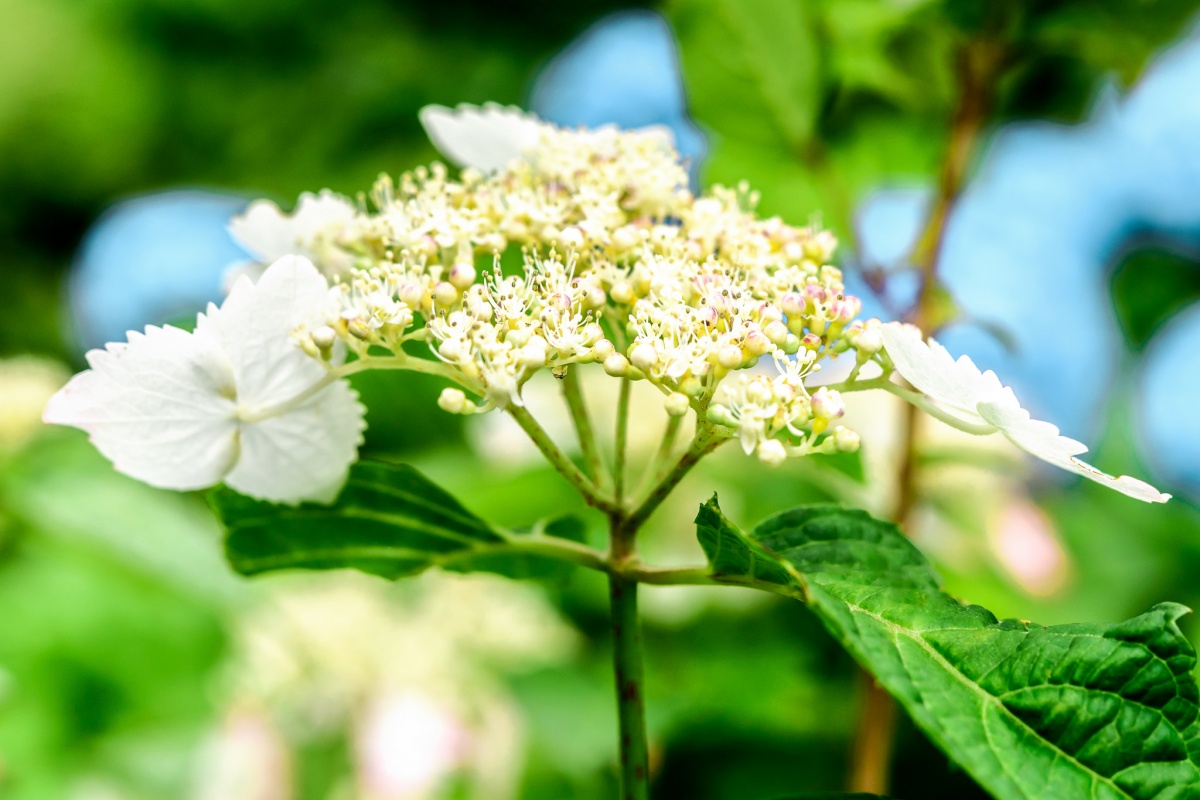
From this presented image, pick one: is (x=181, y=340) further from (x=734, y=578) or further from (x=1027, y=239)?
(x=1027, y=239)

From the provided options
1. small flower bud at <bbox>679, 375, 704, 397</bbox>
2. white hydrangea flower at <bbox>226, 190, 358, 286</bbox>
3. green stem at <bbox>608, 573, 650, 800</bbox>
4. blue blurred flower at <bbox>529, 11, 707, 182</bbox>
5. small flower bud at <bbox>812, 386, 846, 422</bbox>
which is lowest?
green stem at <bbox>608, 573, 650, 800</bbox>

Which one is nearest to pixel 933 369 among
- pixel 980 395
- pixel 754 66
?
pixel 980 395

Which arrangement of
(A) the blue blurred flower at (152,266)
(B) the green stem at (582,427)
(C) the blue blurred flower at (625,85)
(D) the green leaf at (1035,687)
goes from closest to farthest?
(D) the green leaf at (1035,687), (B) the green stem at (582,427), (C) the blue blurred flower at (625,85), (A) the blue blurred flower at (152,266)

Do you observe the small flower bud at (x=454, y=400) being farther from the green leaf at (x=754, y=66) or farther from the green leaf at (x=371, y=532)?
the green leaf at (x=754, y=66)

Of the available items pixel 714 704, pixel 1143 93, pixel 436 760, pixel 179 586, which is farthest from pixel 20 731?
pixel 1143 93

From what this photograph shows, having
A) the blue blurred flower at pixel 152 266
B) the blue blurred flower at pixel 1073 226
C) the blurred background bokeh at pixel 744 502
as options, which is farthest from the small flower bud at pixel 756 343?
the blue blurred flower at pixel 152 266

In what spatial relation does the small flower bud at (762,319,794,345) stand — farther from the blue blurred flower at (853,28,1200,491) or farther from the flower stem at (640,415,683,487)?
the blue blurred flower at (853,28,1200,491)

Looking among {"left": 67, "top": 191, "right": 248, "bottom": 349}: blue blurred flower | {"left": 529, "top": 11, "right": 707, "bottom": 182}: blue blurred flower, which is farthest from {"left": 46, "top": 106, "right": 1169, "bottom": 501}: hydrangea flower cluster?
{"left": 67, "top": 191, "right": 248, "bottom": 349}: blue blurred flower
